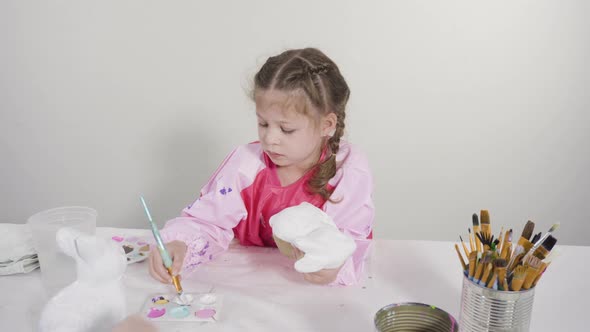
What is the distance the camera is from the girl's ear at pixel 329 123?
3.58 feet

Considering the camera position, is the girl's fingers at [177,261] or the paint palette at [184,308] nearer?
the paint palette at [184,308]

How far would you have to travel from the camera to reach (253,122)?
180cm

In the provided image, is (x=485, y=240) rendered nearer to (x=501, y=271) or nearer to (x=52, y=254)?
(x=501, y=271)

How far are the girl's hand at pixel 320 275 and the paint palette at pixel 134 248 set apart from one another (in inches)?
12.0

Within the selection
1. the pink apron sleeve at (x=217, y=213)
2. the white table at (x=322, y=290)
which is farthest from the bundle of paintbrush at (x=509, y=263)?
the pink apron sleeve at (x=217, y=213)

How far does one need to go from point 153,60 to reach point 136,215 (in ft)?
1.89

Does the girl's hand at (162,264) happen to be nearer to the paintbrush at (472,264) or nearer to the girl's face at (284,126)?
the girl's face at (284,126)

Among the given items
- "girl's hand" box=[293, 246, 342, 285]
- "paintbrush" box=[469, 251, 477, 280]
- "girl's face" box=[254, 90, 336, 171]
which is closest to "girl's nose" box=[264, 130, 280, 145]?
"girl's face" box=[254, 90, 336, 171]

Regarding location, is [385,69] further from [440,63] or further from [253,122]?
[253,122]

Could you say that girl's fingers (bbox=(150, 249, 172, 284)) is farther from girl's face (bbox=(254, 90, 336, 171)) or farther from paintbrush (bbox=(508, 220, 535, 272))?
paintbrush (bbox=(508, 220, 535, 272))

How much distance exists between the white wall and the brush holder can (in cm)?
115

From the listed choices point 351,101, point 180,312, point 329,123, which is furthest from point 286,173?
point 351,101

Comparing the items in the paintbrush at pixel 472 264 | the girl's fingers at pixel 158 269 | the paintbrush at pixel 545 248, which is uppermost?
the paintbrush at pixel 545 248

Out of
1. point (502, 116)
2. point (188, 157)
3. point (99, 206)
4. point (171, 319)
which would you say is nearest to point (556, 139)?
point (502, 116)
